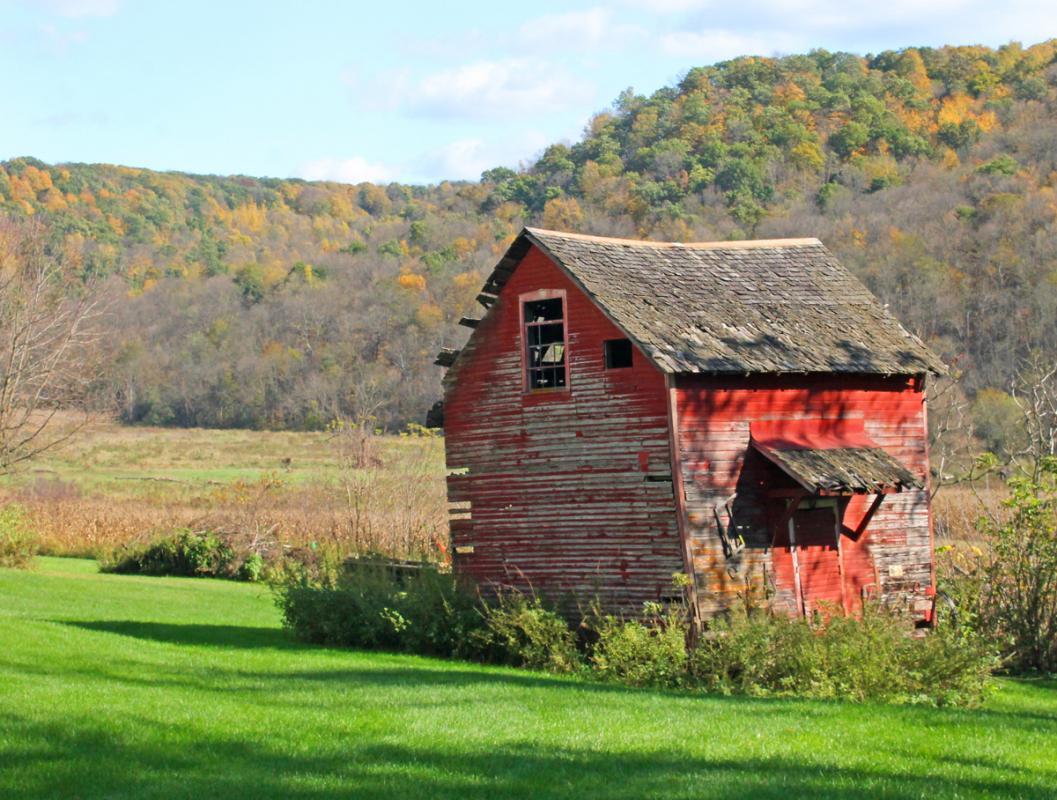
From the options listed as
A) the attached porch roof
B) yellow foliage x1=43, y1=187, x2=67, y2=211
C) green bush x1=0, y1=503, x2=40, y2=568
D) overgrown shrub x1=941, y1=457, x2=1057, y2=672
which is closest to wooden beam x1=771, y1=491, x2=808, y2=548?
the attached porch roof

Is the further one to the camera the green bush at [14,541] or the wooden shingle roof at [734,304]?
the green bush at [14,541]

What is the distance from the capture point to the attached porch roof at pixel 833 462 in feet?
68.7

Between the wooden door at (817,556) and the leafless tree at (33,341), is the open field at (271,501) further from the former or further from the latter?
the wooden door at (817,556)

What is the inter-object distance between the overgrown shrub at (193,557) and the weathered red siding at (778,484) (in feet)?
77.0

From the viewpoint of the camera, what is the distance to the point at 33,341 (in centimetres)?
4094

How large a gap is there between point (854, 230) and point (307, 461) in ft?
119

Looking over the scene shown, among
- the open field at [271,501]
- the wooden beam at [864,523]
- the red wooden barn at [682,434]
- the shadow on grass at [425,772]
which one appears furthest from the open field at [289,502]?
the shadow on grass at [425,772]

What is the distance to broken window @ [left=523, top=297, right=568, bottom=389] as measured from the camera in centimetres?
2316

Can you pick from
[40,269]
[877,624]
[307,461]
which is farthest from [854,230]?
[877,624]

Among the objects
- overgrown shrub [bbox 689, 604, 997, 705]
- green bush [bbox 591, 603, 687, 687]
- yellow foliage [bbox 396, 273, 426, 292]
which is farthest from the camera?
yellow foliage [bbox 396, 273, 426, 292]

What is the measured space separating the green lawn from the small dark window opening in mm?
5174

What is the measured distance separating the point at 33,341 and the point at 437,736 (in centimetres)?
3105

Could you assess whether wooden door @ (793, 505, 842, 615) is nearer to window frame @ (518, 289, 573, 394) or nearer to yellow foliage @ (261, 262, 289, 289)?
window frame @ (518, 289, 573, 394)

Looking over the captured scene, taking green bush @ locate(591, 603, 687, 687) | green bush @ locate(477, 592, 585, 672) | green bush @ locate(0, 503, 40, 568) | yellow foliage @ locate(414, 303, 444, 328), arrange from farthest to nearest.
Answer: yellow foliage @ locate(414, 303, 444, 328), green bush @ locate(0, 503, 40, 568), green bush @ locate(477, 592, 585, 672), green bush @ locate(591, 603, 687, 687)
